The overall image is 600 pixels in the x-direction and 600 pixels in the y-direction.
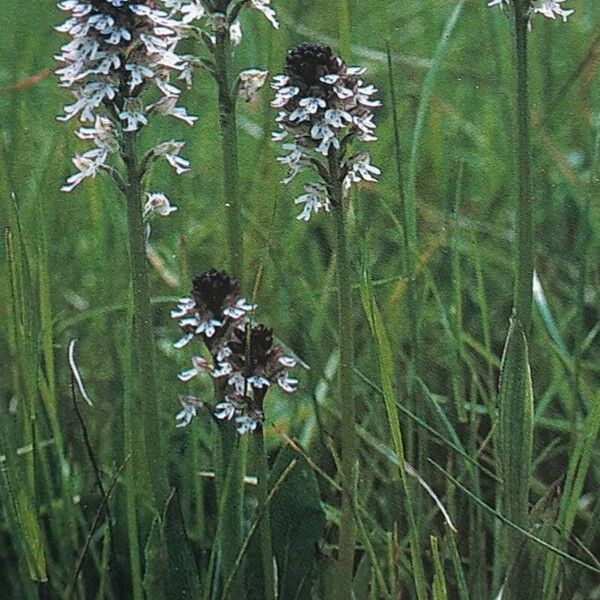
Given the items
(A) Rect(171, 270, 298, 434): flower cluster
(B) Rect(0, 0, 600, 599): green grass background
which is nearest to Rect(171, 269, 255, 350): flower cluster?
(A) Rect(171, 270, 298, 434): flower cluster

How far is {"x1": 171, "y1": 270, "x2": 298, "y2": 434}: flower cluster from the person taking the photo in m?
1.00

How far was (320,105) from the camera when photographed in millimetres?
934

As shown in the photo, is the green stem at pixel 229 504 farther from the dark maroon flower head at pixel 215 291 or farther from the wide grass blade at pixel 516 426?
the wide grass blade at pixel 516 426

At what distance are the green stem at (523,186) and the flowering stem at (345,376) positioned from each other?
0.15 m

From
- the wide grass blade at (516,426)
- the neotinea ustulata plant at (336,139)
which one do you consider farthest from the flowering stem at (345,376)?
the wide grass blade at (516,426)

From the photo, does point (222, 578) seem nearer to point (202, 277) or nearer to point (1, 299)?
point (202, 277)

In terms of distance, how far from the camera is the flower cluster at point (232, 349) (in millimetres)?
999

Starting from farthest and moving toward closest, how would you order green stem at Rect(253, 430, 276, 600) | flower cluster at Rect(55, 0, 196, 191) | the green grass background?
the green grass background < green stem at Rect(253, 430, 276, 600) < flower cluster at Rect(55, 0, 196, 191)

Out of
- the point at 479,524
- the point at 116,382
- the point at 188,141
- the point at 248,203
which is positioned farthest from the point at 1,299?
the point at 479,524

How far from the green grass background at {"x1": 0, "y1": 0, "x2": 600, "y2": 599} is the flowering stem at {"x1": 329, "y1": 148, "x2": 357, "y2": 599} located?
23 millimetres

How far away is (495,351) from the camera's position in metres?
1.72

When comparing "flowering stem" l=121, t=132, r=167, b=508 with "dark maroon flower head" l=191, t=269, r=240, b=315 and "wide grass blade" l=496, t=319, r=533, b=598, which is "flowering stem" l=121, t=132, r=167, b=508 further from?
"wide grass blade" l=496, t=319, r=533, b=598

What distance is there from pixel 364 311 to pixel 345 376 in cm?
28

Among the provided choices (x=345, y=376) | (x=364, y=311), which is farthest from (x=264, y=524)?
(x=364, y=311)
